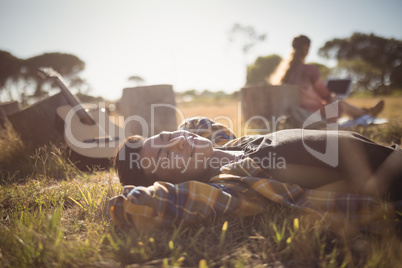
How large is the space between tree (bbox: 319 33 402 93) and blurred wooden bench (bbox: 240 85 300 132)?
24.8 metres

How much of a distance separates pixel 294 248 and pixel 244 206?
1.34 feet

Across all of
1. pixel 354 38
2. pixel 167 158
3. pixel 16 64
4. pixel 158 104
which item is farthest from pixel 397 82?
pixel 16 64

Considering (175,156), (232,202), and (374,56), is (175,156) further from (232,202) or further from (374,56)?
(374,56)

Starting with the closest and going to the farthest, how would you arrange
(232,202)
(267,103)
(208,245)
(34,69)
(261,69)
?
(208,245) → (232,202) → (267,103) → (34,69) → (261,69)

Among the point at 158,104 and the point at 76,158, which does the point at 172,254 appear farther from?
the point at 158,104

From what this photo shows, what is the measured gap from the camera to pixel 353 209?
4.71ft

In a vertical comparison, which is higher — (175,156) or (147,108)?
(147,108)

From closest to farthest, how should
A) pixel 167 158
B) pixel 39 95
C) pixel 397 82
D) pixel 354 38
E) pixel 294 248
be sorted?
pixel 294 248
pixel 167 158
pixel 39 95
pixel 397 82
pixel 354 38

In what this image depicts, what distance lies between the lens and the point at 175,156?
1771mm

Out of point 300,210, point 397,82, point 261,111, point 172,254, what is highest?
point 397,82

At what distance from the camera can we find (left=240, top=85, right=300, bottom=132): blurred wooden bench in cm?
511

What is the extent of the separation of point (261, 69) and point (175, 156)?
114ft

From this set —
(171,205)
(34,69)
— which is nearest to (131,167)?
(171,205)

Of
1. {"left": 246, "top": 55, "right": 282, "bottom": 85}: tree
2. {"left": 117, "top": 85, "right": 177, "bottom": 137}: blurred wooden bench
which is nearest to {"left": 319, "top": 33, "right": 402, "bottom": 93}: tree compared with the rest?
{"left": 246, "top": 55, "right": 282, "bottom": 85}: tree
